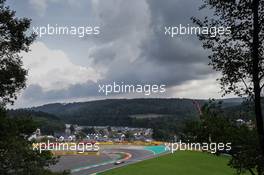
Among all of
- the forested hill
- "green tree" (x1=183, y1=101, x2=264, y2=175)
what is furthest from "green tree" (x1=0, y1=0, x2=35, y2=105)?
the forested hill

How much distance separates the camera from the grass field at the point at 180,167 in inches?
2297

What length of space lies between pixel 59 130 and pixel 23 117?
437 feet

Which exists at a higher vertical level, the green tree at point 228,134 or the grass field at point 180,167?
the green tree at point 228,134

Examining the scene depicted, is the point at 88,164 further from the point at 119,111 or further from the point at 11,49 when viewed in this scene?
the point at 119,111

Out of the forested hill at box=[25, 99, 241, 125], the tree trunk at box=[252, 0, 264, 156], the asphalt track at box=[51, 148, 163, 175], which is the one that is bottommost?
the asphalt track at box=[51, 148, 163, 175]

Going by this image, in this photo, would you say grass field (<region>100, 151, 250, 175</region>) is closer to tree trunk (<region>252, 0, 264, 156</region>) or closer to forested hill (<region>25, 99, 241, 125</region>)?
tree trunk (<region>252, 0, 264, 156</region>)

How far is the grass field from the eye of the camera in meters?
58.4

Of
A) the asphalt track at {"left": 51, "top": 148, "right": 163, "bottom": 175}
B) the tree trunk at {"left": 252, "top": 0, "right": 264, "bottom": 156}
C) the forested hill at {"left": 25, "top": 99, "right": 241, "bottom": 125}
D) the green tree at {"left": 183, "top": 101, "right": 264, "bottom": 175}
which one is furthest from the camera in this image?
the forested hill at {"left": 25, "top": 99, "right": 241, "bottom": 125}

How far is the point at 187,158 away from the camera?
73.7 metres

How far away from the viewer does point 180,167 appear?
63.3 metres

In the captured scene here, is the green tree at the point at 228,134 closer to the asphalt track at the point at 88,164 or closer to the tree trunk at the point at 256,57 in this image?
the tree trunk at the point at 256,57

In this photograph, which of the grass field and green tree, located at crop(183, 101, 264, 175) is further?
the grass field

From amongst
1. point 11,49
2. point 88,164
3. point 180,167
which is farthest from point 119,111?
point 11,49

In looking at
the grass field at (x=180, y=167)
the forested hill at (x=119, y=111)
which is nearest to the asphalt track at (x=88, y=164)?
the grass field at (x=180, y=167)
